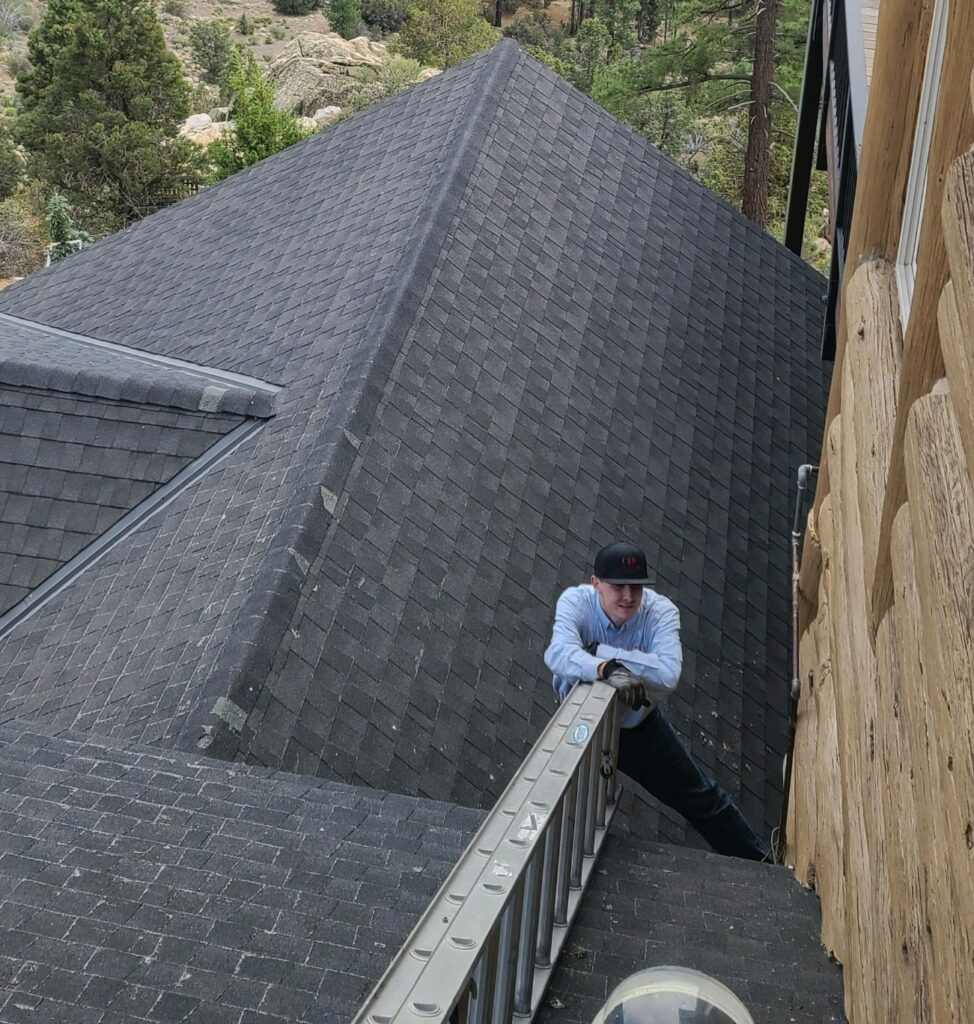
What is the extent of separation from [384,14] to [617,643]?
68.1 meters

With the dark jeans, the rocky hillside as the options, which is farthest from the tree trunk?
the rocky hillside

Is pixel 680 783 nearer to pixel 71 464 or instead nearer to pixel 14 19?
pixel 71 464

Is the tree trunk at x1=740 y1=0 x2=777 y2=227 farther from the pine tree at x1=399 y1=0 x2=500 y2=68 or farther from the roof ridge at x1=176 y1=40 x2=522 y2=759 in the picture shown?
the pine tree at x1=399 y1=0 x2=500 y2=68

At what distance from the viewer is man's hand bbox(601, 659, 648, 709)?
4246 mm

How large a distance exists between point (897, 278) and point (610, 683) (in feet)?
5.86

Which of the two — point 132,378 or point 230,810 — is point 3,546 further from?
point 230,810

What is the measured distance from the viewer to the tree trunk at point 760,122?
84.8ft

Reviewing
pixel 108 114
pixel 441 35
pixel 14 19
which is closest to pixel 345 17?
pixel 441 35

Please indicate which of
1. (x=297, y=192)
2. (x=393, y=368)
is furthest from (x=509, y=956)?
(x=297, y=192)

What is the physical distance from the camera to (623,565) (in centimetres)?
498

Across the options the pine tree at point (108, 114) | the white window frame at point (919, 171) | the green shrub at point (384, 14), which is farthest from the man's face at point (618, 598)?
the green shrub at point (384, 14)

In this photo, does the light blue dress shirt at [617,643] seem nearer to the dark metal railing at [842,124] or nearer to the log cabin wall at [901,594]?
the log cabin wall at [901,594]

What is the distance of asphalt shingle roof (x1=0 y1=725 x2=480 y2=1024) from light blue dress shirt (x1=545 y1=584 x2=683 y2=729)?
0.72 meters

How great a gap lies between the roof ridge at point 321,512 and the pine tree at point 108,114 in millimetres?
28444
